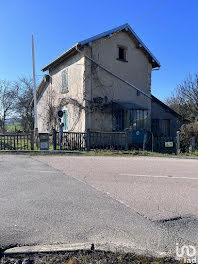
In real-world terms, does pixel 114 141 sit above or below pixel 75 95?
below

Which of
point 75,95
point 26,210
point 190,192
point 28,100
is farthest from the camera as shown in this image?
point 28,100

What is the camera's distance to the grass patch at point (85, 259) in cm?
237

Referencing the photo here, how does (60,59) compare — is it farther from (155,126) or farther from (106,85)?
(155,126)

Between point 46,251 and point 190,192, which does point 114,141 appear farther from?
point 46,251

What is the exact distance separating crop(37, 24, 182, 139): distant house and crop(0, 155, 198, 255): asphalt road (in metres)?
7.93

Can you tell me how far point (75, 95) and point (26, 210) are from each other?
37.9 ft

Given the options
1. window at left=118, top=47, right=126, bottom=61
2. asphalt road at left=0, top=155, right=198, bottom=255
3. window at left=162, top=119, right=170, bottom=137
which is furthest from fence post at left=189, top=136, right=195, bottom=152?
window at left=118, top=47, right=126, bottom=61

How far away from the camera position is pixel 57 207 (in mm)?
3854

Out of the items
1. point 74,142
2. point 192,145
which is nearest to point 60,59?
point 74,142

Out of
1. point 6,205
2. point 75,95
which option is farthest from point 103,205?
point 75,95

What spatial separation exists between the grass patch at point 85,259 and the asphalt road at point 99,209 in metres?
0.20

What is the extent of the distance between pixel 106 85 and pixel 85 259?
1308 centimetres

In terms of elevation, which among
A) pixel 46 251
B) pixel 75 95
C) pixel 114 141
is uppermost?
pixel 75 95

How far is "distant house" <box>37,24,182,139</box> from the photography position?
44.7 feet
